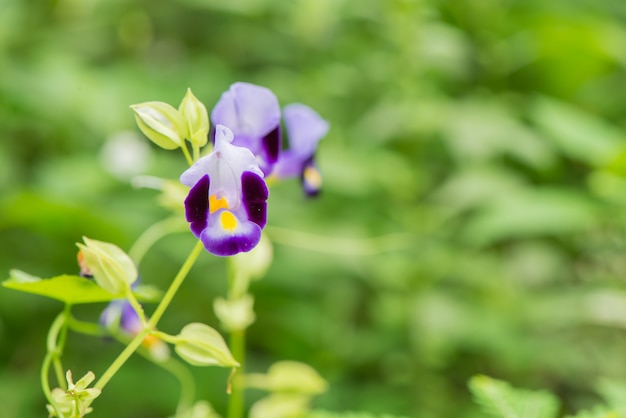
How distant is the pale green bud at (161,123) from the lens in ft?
1.92

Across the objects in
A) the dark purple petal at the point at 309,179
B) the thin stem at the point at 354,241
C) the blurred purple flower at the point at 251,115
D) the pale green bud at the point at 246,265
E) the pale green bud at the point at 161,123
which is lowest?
the pale green bud at the point at 161,123

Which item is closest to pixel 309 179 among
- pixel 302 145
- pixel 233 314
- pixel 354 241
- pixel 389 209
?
pixel 302 145

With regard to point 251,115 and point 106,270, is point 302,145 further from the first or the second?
point 106,270

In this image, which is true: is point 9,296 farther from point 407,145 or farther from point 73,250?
point 407,145

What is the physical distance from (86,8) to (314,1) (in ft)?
2.09

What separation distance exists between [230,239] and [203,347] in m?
0.10

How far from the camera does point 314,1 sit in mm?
1760

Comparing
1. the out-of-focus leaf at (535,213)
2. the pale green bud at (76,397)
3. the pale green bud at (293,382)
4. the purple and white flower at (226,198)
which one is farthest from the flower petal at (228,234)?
the out-of-focus leaf at (535,213)

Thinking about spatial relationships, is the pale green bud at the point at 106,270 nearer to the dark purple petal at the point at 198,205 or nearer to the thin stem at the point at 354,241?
the dark purple petal at the point at 198,205

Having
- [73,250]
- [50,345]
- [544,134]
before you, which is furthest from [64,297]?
[544,134]

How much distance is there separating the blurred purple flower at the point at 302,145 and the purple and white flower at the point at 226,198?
0.20 meters

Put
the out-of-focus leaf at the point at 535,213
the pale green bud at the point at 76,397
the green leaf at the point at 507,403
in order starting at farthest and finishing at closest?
the out-of-focus leaf at the point at 535,213, the green leaf at the point at 507,403, the pale green bud at the point at 76,397

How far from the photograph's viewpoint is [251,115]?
0.68 meters

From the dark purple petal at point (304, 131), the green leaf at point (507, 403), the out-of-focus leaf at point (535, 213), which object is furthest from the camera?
the out-of-focus leaf at point (535, 213)
